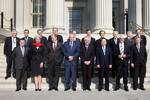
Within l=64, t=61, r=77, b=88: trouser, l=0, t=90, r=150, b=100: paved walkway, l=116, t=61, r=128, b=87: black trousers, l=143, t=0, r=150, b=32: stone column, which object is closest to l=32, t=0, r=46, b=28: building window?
l=143, t=0, r=150, b=32: stone column

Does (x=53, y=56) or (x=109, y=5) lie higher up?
(x=109, y=5)

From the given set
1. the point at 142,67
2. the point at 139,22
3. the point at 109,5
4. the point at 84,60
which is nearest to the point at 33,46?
the point at 84,60

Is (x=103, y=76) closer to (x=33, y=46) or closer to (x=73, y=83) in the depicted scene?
(x=73, y=83)

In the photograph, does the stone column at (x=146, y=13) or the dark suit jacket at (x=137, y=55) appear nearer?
the dark suit jacket at (x=137, y=55)

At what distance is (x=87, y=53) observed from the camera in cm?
1819

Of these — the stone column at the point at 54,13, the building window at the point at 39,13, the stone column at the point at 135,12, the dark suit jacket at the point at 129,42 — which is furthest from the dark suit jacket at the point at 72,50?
the building window at the point at 39,13

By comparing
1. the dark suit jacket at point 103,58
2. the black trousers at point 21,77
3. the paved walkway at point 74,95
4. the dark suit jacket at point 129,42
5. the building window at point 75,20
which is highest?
the building window at point 75,20

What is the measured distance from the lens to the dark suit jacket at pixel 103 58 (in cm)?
1822

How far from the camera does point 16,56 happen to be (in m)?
18.3

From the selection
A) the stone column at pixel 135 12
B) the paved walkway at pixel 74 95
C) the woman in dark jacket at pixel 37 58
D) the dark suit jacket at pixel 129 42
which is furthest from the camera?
the stone column at pixel 135 12

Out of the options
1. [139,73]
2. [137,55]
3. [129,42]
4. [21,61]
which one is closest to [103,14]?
[129,42]

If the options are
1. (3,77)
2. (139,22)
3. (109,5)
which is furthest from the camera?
(139,22)

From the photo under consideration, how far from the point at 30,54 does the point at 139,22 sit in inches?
543

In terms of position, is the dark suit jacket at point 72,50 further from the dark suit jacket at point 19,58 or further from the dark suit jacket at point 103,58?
the dark suit jacket at point 19,58
